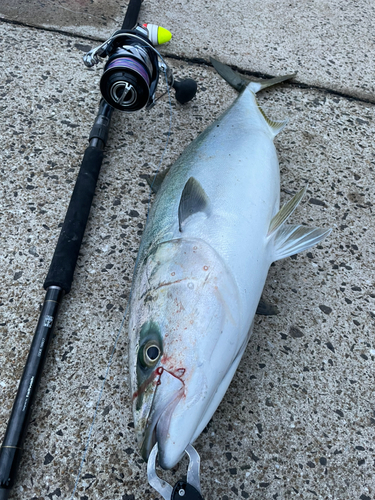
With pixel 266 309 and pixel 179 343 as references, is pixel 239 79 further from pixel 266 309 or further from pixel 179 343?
pixel 179 343

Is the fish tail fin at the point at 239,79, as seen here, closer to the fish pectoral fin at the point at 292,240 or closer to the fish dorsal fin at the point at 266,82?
the fish dorsal fin at the point at 266,82

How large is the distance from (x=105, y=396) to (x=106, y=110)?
164 centimetres

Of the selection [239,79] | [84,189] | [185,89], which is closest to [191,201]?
[84,189]

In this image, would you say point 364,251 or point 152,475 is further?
point 364,251

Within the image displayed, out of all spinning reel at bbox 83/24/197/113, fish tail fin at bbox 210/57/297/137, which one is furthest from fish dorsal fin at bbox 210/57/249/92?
spinning reel at bbox 83/24/197/113

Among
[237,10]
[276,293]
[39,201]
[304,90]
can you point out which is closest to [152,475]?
[276,293]

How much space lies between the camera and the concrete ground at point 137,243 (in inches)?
60.1

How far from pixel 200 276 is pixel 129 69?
3.82 ft

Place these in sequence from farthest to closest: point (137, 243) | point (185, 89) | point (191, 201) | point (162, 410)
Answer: point (185, 89) < point (137, 243) < point (191, 201) < point (162, 410)

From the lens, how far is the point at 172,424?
1.21 m

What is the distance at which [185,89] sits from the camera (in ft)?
8.23

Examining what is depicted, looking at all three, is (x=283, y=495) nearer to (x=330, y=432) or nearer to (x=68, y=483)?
(x=330, y=432)

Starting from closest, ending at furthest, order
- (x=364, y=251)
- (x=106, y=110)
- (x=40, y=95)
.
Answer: (x=364, y=251) < (x=106, y=110) < (x=40, y=95)

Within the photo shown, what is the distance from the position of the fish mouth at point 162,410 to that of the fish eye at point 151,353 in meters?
0.07
